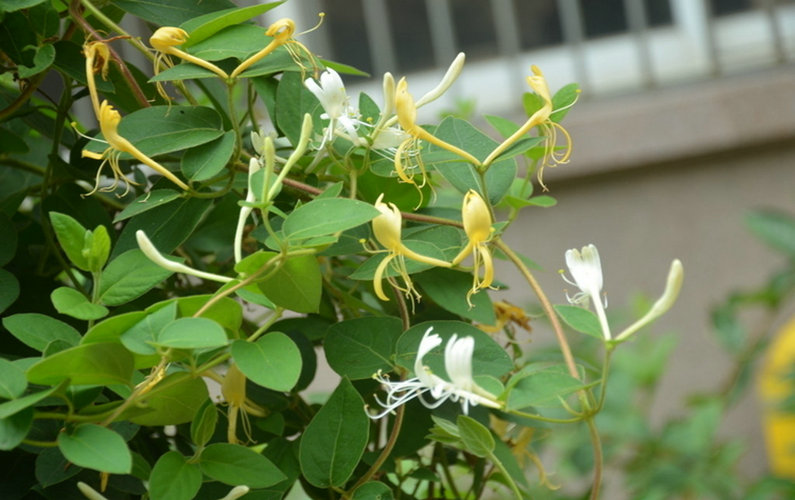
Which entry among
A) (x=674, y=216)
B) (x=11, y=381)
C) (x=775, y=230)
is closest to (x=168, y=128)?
(x=11, y=381)

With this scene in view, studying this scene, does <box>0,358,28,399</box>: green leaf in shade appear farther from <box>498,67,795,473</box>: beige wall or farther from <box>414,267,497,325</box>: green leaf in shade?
<box>498,67,795,473</box>: beige wall

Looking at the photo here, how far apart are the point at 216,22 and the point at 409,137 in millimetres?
87

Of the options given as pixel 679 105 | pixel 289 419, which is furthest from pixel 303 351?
pixel 679 105

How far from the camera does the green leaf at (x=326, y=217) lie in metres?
0.29

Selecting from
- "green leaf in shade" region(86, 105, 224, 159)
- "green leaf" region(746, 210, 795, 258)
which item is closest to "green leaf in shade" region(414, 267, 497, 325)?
"green leaf in shade" region(86, 105, 224, 159)

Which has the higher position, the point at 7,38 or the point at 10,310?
the point at 7,38

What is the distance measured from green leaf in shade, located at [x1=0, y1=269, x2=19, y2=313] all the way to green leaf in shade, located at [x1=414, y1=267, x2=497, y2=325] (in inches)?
6.2

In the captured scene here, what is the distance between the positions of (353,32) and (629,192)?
604 mm

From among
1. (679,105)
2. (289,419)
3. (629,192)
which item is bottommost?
(629,192)

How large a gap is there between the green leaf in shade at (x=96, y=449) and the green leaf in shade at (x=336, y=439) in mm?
78

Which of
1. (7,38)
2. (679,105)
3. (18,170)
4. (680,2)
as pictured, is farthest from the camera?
(680,2)

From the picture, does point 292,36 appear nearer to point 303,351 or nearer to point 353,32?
point 303,351

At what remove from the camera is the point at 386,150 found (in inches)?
15.1

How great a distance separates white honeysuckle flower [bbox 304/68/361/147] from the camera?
1.10 ft
